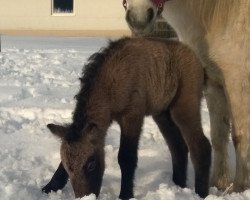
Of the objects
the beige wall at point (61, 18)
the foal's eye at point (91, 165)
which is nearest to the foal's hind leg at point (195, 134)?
the foal's eye at point (91, 165)

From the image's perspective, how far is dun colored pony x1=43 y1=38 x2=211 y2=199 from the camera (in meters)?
3.53

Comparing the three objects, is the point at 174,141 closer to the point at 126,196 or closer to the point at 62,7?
the point at 126,196

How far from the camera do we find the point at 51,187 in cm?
395

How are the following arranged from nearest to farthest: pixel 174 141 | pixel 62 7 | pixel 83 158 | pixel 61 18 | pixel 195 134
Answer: pixel 83 158 → pixel 195 134 → pixel 174 141 → pixel 61 18 → pixel 62 7

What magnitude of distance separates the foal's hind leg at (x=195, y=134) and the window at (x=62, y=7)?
21.2 meters

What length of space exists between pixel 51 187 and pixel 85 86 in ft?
2.80

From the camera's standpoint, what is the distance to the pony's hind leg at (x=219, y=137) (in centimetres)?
447

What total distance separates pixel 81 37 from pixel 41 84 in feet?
47.3

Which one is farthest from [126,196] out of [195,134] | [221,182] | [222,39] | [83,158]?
[222,39]

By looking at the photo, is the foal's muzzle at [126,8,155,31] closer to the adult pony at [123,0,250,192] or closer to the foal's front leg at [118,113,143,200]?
the adult pony at [123,0,250,192]

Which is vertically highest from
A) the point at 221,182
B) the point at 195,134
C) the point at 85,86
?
the point at 85,86

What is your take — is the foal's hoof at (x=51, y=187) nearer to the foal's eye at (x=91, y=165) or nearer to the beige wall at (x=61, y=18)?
the foal's eye at (x=91, y=165)

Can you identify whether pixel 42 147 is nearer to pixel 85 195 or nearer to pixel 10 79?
pixel 85 195

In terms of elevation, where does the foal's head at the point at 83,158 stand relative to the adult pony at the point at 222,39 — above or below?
below
